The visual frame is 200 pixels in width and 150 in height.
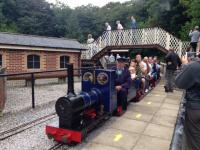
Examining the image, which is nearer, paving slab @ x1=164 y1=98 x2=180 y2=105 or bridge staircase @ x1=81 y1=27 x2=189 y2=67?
paving slab @ x1=164 y1=98 x2=180 y2=105

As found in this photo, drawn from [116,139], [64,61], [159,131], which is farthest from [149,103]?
[64,61]

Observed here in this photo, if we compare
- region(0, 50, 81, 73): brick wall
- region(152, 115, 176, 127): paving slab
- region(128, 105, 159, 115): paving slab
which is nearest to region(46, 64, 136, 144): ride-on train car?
region(152, 115, 176, 127): paving slab

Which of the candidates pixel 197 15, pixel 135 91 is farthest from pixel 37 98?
pixel 197 15

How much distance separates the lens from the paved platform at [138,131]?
15.9ft

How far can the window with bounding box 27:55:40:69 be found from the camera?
14.9 metres

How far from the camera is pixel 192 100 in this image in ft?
10.5

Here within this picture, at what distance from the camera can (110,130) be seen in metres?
5.68

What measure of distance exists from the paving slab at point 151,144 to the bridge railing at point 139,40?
461 inches

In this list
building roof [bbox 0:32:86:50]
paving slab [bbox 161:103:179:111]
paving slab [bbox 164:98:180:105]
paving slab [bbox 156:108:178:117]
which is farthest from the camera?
building roof [bbox 0:32:86:50]

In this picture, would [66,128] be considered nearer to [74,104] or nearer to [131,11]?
[74,104]

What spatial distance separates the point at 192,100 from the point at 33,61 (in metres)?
13.0

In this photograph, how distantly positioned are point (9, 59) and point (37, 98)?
5321mm

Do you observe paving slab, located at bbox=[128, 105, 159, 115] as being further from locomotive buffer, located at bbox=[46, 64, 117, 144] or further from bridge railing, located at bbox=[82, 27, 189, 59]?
bridge railing, located at bbox=[82, 27, 189, 59]

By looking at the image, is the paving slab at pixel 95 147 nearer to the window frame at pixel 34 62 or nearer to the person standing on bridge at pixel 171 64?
the person standing on bridge at pixel 171 64
